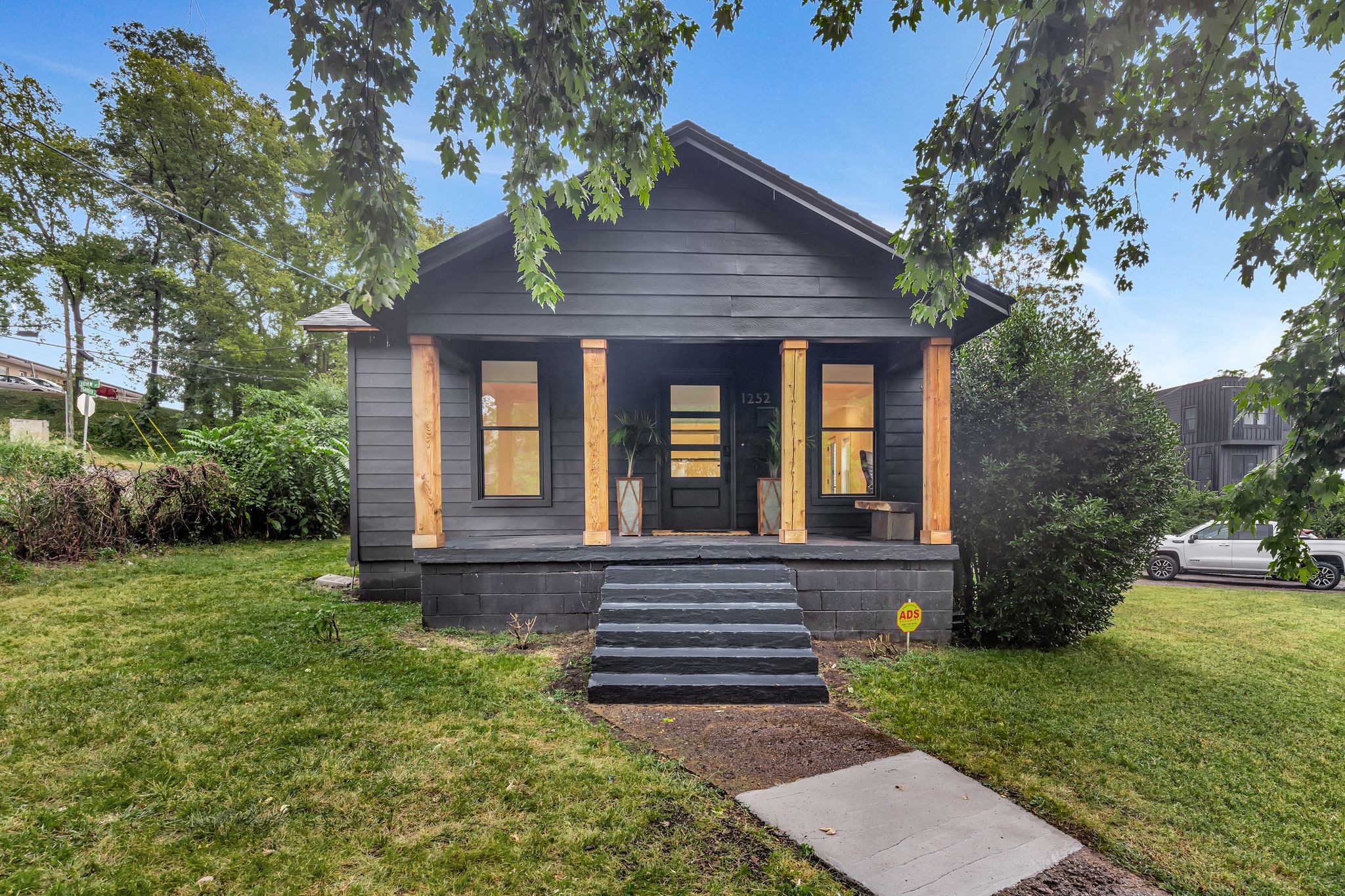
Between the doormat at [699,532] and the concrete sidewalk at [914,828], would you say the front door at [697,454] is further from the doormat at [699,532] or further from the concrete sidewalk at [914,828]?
the concrete sidewalk at [914,828]

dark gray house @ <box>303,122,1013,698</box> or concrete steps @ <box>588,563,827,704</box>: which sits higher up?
dark gray house @ <box>303,122,1013,698</box>

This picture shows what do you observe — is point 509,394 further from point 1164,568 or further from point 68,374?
point 68,374

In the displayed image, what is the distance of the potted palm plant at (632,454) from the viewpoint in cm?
645

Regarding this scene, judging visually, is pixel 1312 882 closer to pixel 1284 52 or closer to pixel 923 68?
pixel 1284 52

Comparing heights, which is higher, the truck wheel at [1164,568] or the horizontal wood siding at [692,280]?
the horizontal wood siding at [692,280]

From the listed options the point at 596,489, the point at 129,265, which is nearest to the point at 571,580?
the point at 596,489

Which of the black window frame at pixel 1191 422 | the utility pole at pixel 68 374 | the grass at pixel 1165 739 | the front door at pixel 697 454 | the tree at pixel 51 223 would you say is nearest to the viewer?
the grass at pixel 1165 739

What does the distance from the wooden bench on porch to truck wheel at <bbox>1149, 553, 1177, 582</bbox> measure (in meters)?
8.09

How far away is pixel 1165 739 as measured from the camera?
3629 millimetres

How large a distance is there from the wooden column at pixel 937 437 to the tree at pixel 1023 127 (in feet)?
7.75

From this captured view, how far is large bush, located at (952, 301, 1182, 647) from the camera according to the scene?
17.9 feet

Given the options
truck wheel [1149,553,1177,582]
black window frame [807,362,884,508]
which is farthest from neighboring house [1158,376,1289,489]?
black window frame [807,362,884,508]

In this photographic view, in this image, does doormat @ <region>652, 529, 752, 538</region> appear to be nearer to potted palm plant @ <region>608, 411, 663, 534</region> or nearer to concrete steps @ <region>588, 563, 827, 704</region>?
potted palm plant @ <region>608, 411, 663, 534</region>

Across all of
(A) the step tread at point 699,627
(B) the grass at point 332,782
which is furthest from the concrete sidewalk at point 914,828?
(A) the step tread at point 699,627
